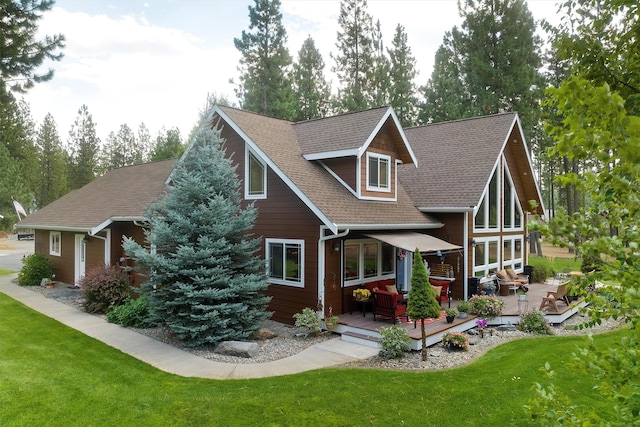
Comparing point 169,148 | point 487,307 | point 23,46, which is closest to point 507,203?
point 487,307

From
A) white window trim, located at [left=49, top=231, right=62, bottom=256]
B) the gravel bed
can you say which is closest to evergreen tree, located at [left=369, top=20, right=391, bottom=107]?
white window trim, located at [left=49, top=231, right=62, bottom=256]

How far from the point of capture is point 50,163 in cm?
6047

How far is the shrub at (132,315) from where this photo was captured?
13.7 m

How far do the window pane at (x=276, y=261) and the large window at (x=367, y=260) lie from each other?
224 cm

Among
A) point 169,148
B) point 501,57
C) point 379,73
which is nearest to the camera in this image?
point 501,57

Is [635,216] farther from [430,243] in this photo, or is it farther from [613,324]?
[613,324]

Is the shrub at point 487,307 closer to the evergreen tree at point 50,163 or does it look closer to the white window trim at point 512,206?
the white window trim at point 512,206

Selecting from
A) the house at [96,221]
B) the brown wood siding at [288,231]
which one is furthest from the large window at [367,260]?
the house at [96,221]

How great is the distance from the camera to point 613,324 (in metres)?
14.5

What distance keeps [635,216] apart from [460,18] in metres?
37.0

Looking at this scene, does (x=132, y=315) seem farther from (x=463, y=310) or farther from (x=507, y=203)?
(x=507, y=203)

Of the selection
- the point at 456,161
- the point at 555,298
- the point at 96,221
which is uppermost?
the point at 456,161

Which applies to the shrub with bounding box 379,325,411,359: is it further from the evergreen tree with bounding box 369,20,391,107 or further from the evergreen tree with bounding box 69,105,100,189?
the evergreen tree with bounding box 69,105,100,189

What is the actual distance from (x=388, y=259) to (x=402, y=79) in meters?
28.0
